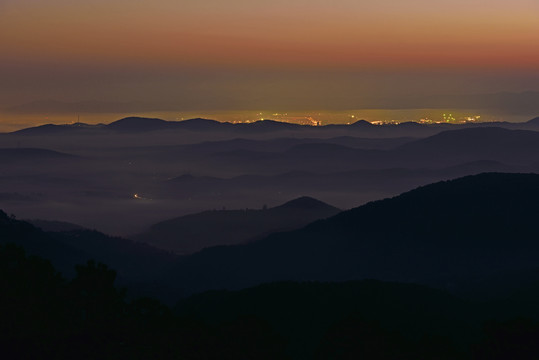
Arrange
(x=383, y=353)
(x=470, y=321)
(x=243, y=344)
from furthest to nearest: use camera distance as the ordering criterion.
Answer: (x=470, y=321)
(x=243, y=344)
(x=383, y=353)

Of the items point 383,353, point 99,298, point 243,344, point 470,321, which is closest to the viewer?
point 383,353

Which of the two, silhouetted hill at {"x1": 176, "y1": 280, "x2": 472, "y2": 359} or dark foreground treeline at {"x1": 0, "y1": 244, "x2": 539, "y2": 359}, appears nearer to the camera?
dark foreground treeline at {"x1": 0, "y1": 244, "x2": 539, "y2": 359}

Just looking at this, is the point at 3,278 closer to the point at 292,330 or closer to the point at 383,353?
the point at 383,353

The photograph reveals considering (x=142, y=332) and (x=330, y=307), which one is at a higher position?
(x=142, y=332)

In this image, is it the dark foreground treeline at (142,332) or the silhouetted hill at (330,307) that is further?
the silhouetted hill at (330,307)

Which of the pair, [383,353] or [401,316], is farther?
[401,316]

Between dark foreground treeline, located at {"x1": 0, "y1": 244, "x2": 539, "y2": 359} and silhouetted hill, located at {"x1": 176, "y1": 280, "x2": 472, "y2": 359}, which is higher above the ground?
dark foreground treeline, located at {"x1": 0, "y1": 244, "x2": 539, "y2": 359}

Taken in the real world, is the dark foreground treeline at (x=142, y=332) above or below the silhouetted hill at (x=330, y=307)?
above

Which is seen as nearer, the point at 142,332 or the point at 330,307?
the point at 142,332

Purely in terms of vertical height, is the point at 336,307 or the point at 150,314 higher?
the point at 150,314

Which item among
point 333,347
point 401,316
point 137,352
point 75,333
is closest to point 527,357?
point 333,347
